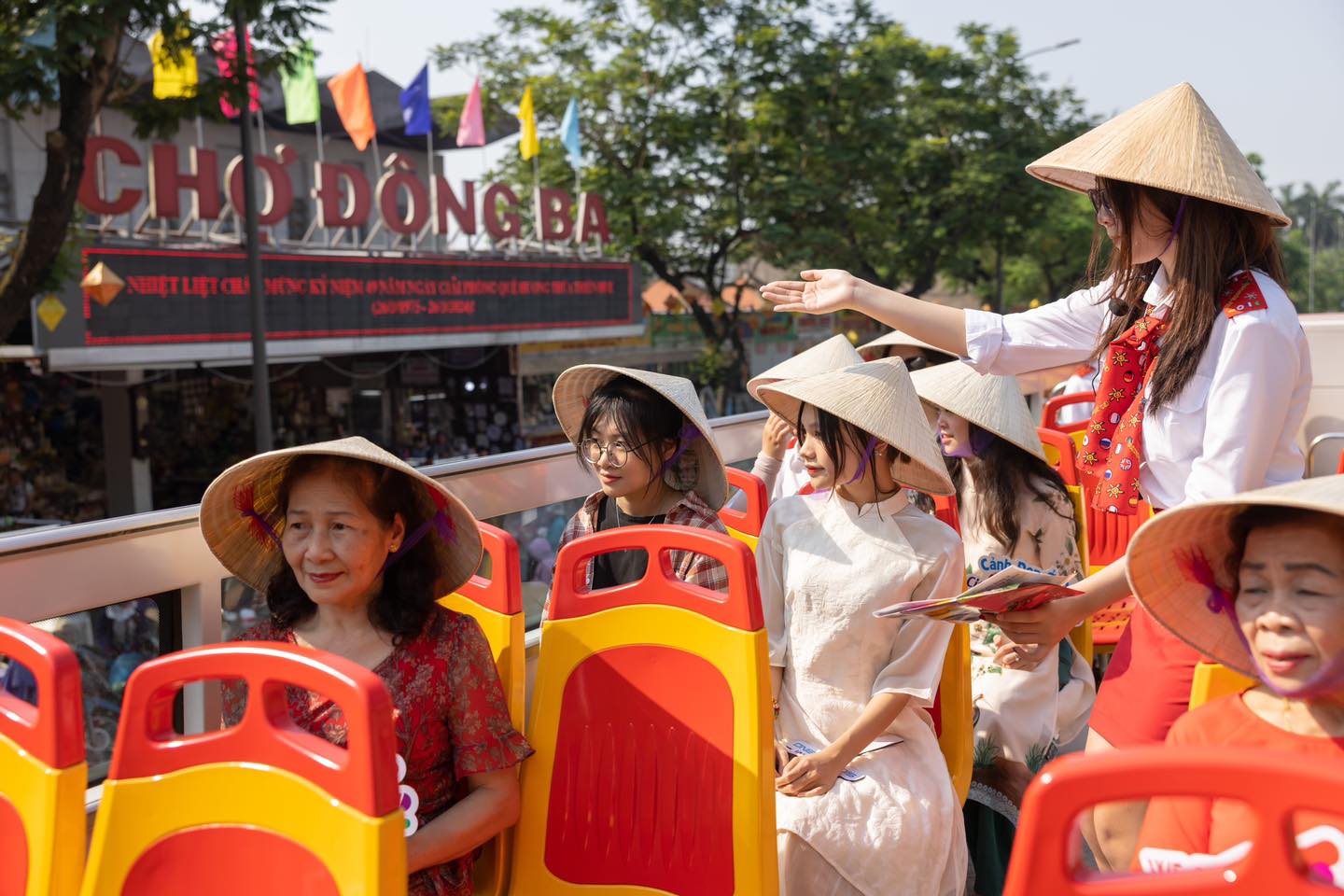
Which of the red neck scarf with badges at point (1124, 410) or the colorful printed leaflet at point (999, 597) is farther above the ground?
the red neck scarf with badges at point (1124, 410)

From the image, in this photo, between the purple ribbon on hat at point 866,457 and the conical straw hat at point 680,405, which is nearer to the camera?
the purple ribbon on hat at point 866,457

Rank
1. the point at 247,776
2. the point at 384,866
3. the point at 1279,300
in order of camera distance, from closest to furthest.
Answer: the point at 384,866 → the point at 247,776 → the point at 1279,300

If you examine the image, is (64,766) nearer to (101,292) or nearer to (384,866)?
(384,866)

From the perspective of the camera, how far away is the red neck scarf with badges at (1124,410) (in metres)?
1.96

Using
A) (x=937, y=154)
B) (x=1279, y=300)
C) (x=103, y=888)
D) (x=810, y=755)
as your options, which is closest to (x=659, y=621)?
(x=810, y=755)

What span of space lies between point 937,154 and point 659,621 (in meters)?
22.0

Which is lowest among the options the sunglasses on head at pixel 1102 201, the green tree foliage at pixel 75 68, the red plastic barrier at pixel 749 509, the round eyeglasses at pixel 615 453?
the red plastic barrier at pixel 749 509

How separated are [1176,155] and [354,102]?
18720 millimetres

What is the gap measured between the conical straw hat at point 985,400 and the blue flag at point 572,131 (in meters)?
17.5

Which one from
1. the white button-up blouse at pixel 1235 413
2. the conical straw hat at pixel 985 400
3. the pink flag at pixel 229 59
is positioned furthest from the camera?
the pink flag at pixel 229 59

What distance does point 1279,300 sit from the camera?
183 centimetres

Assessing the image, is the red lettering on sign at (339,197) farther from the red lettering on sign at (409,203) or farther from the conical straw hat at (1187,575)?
the conical straw hat at (1187,575)

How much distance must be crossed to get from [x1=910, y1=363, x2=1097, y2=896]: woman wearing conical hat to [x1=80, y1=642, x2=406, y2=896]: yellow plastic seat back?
1993 millimetres

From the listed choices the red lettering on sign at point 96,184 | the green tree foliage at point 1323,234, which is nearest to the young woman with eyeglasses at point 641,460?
the red lettering on sign at point 96,184
